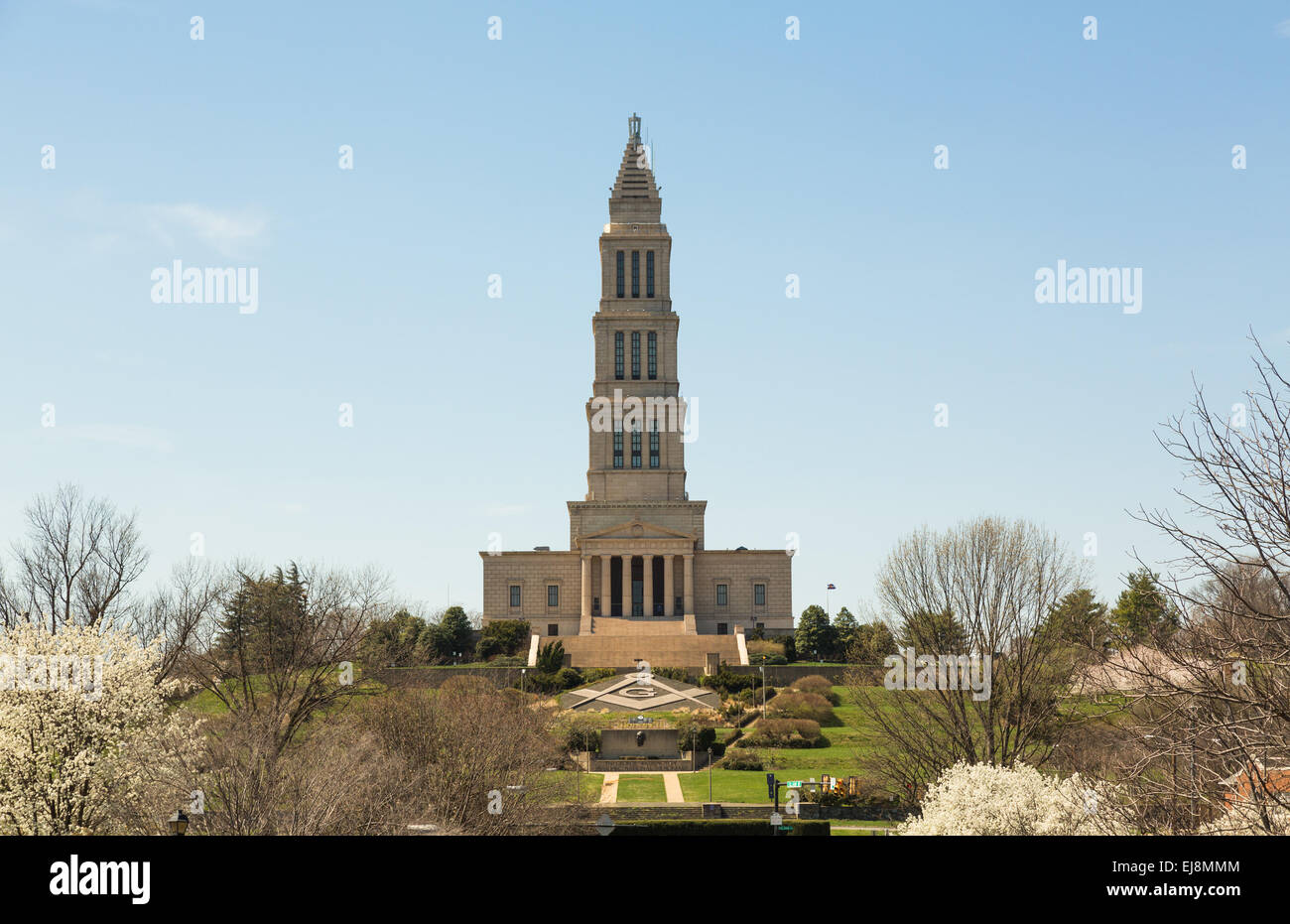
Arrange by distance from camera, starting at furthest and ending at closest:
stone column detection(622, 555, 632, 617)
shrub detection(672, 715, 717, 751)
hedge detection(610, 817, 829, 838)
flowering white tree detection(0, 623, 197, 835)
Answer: stone column detection(622, 555, 632, 617) → shrub detection(672, 715, 717, 751) → hedge detection(610, 817, 829, 838) → flowering white tree detection(0, 623, 197, 835)

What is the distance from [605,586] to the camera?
3728 inches

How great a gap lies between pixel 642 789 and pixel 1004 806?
22.1 m

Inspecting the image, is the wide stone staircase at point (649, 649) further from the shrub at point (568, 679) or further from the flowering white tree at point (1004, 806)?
the flowering white tree at point (1004, 806)

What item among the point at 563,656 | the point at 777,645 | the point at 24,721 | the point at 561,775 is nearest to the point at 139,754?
the point at 24,721

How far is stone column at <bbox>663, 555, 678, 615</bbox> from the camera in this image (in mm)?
95375

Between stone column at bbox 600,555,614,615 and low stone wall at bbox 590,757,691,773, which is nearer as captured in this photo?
low stone wall at bbox 590,757,691,773

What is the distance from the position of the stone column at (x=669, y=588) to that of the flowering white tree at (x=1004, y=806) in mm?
65152

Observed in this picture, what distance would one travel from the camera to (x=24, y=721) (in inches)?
1172

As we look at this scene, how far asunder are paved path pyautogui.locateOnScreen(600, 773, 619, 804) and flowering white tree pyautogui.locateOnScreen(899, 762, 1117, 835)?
54.2ft

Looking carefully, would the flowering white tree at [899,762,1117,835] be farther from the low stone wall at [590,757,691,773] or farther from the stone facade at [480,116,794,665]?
the stone facade at [480,116,794,665]

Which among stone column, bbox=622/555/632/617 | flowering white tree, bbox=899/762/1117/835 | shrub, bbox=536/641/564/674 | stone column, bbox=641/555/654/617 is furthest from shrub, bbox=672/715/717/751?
stone column, bbox=641/555/654/617

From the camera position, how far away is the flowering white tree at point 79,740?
29266 millimetres
